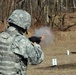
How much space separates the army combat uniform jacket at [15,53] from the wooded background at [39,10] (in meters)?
36.2

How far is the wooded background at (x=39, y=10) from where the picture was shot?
43094mm

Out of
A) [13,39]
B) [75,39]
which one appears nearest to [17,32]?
[13,39]

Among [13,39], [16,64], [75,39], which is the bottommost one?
[75,39]

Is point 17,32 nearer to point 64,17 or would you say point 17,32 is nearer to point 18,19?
point 18,19

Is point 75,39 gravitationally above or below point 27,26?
below

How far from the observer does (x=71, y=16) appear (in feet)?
164

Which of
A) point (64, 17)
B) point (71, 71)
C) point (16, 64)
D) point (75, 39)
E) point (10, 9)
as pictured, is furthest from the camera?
point (64, 17)

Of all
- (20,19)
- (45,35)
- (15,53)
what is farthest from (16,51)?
(45,35)

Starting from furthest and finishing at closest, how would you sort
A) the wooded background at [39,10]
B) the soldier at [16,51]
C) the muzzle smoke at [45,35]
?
the wooded background at [39,10]
the muzzle smoke at [45,35]
the soldier at [16,51]

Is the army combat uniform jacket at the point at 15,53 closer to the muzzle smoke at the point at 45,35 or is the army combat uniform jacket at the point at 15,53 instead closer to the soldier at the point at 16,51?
the soldier at the point at 16,51

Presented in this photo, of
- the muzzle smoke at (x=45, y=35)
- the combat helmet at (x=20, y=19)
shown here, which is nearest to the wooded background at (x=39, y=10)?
the muzzle smoke at (x=45, y=35)

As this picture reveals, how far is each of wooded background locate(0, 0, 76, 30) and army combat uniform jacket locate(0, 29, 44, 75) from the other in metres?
36.2

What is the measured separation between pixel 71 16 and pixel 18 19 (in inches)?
1760

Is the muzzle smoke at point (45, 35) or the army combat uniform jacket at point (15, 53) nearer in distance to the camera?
the army combat uniform jacket at point (15, 53)
